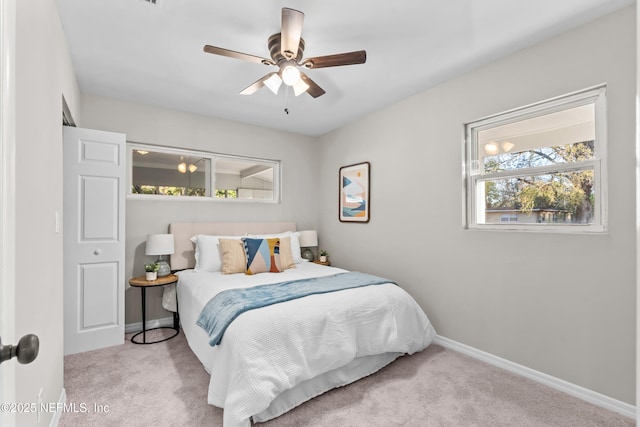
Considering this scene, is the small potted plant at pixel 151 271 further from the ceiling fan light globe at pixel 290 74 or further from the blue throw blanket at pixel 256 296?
the ceiling fan light globe at pixel 290 74

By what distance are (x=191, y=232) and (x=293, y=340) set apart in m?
2.23

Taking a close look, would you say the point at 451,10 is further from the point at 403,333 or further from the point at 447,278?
the point at 403,333

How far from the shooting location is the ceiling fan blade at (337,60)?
2059 millimetres

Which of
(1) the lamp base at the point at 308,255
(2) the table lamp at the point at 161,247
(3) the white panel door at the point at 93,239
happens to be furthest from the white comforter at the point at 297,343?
(1) the lamp base at the point at 308,255

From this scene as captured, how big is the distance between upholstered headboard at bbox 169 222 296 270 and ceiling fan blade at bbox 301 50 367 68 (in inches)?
95.1

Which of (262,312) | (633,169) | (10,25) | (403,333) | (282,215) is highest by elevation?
(10,25)

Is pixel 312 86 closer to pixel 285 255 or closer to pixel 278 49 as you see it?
pixel 278 49

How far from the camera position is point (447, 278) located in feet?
9.77

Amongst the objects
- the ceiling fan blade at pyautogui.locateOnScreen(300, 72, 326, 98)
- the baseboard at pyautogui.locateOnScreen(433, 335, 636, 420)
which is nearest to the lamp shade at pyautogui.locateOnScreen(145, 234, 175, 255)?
the ceiling fan blade at pyautogui.locateOnScreen(300, 72, 326, 98)

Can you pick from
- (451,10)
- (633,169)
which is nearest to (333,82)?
(451,10)

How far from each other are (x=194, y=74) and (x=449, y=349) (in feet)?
11.4

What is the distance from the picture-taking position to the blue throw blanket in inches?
81.0

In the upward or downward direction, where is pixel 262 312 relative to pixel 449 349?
upward

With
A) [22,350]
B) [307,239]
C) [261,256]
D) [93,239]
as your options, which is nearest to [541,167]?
[261,256]
